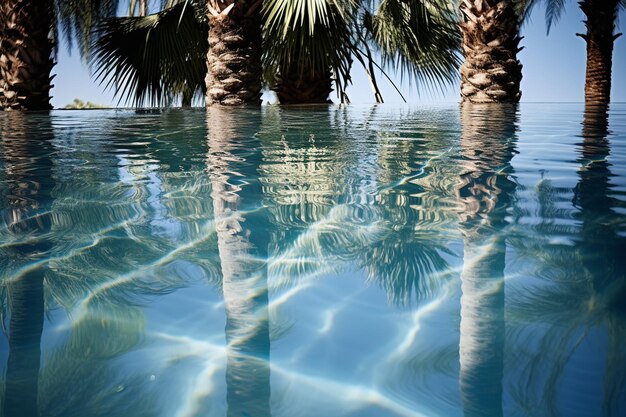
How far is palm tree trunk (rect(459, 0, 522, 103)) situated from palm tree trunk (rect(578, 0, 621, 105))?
5.05 metres

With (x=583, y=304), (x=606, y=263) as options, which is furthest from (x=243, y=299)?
(x=606, y=263)

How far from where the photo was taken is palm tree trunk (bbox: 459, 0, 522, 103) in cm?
648

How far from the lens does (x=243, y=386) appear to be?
0.76 m

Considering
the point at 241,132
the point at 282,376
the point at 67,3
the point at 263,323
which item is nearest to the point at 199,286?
the point at 263,323

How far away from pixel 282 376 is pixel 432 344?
0.23 m

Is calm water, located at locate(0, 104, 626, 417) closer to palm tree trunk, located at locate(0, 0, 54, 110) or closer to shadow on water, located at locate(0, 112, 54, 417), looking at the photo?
shadow on water, located at locate(0, 112, 54, 417)

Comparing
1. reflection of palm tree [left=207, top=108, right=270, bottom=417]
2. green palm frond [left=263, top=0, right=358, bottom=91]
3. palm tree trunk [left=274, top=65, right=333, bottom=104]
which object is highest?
green palm frond [left=263, top=0, right=358, bottom=91]

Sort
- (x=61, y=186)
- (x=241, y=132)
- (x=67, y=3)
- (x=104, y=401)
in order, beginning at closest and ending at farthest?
(x=104, y=401) < (x=61, y=186) < (x=241, y=132) < (x=67, y=3)

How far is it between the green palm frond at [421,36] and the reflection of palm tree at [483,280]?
629 centimetres

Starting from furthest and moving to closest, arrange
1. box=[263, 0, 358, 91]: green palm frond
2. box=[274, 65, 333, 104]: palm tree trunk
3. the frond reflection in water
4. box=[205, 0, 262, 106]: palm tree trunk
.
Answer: box=[274, 65, 333, 104]: palm tree trunk
box=[205, 0, 262, 106]: palm tree trunk
box=[263, 0, 358, 91]: green palm frond
the frond reflection in water

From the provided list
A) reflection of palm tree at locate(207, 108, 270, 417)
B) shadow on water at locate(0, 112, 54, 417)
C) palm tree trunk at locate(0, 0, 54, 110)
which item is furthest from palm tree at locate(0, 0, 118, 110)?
reflection of palm tree at locate(207, 108, 270, 417)

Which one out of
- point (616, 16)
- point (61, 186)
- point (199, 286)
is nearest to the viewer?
point (199, 286)

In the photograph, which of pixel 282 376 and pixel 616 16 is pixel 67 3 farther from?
pixel 282 376

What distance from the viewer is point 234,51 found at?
7.55 metres
